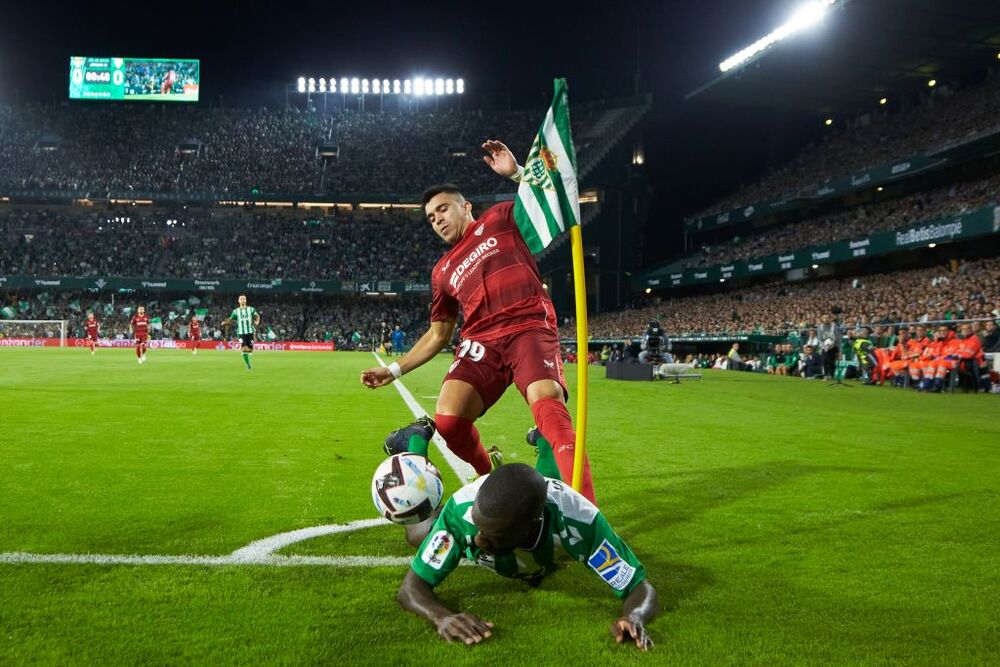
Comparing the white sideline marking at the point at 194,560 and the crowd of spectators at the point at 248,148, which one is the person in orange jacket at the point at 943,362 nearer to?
the white sideline marking at the point at 194,560

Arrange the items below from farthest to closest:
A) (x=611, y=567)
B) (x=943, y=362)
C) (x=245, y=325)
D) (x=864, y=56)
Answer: (x=864, y=56), (x=245, y=325), (x=943, y=362), (x=611, y=567)

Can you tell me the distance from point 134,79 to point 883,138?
56.0m

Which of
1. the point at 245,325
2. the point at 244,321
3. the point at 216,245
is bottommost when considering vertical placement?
the point at 245,325

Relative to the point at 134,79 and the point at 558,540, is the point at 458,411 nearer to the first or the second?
the point at 558,540

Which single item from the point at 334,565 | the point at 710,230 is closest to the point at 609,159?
the point at 710,230

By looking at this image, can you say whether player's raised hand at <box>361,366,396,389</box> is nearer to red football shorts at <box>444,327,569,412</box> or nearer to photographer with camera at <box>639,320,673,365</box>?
red football shorts at <box>444,327,569,412</box>

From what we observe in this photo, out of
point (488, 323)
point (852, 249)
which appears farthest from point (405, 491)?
point (852, 249)

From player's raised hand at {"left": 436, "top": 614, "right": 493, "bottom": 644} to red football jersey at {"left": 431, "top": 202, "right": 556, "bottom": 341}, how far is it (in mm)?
1886

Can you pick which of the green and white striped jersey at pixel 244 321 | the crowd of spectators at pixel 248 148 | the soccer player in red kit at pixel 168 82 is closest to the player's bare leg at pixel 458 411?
the green and white striped jersey at pixel 244 321

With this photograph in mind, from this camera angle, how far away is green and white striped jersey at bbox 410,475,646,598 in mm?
2805

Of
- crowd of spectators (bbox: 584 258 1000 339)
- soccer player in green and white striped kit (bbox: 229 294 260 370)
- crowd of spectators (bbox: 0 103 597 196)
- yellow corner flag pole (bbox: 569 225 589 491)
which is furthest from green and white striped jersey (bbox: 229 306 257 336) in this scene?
crowd of spectators (bbox: 0 103 597 196)

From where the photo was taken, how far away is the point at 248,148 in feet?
196

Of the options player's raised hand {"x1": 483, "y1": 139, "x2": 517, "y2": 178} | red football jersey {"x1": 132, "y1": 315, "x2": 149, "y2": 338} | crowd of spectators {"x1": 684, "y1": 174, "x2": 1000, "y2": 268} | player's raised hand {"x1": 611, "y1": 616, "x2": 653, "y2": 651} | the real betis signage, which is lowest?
player's raised hand {"x1": 611, "y1": 616, "x2": 653, "y2": 651}

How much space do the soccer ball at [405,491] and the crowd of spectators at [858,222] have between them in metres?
34.1
